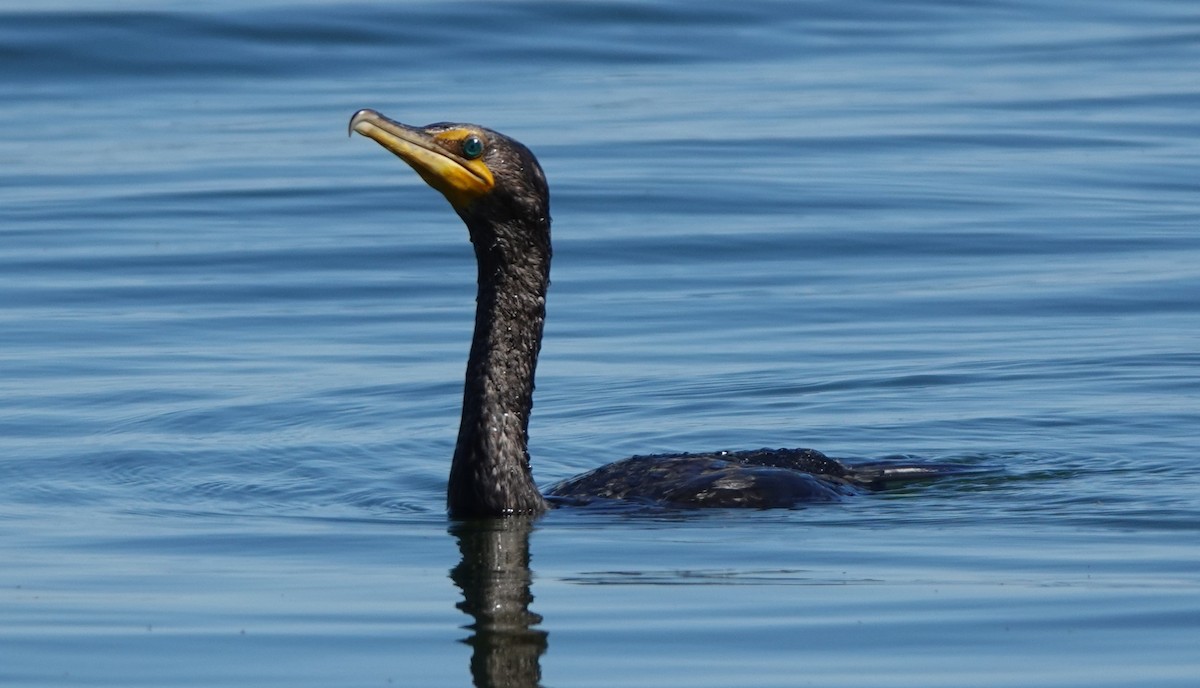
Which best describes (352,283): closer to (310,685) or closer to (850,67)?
(310,685)

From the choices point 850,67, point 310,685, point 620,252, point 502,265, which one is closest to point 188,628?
point 310,685

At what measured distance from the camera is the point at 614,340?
12.9 metres

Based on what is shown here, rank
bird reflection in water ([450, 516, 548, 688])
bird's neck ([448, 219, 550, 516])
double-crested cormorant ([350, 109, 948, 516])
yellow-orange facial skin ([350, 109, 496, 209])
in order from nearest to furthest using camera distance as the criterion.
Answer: bird reflection in water ([450, 516, 548, 688])
yellow-orange facial skin ([350, 109, 496, 209])
double-crested cormorant ([350, 109, 948, 516])
bird's neck ([448, 219, 550, 516])

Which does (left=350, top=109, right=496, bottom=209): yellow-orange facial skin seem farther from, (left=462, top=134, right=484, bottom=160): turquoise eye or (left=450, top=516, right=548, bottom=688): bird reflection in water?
(left=450, top=516, right=548, bottom=688): bird reflection in water

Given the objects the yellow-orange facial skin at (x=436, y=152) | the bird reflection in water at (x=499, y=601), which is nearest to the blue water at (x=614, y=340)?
the bird reflection in water at (x=499, y=601)

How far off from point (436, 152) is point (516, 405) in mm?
1105

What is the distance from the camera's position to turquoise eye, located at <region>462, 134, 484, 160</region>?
25.3 feet

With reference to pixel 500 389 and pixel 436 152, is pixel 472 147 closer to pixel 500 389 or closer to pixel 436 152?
pixel 436 152

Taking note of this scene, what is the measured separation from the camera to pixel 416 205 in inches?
709

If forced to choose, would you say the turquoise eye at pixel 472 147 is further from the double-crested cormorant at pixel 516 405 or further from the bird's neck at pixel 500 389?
the bird's neck at pixel 500 389

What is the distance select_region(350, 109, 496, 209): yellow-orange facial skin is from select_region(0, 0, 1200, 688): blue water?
125 cm

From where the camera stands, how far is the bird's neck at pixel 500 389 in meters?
8.24

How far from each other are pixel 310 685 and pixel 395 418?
514 cm

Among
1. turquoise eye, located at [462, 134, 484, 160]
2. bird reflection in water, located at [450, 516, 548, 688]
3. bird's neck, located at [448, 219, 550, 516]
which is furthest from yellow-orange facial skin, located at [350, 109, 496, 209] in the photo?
bird reflection in water, located at [450, 516, 548, 688]
